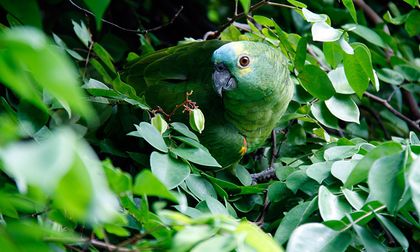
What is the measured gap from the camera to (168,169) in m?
0.98

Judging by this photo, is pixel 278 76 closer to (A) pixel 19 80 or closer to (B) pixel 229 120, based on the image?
(B) pixel 229 120

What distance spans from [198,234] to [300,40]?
84 cm

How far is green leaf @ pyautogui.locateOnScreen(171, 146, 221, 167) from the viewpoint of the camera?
1046 millimetres

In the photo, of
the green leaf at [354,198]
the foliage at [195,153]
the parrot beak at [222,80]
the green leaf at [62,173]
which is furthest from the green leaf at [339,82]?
the green leaf at [62,173]

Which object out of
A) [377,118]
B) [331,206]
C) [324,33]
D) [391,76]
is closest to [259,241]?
[331,206]

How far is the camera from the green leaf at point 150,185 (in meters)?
0.57

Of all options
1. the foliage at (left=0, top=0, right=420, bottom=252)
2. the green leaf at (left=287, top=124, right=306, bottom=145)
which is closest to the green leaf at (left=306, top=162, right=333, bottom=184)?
the foliage at (left=0, top=0, right=420, bottom=252)

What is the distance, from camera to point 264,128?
159 centimetres

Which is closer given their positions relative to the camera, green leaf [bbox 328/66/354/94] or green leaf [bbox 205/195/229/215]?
green leaf [bbox 205/195/229/215]

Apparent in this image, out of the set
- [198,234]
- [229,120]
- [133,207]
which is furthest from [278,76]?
[198,234]

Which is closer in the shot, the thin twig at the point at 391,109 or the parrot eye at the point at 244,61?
the parrot eye at the point at 244,61

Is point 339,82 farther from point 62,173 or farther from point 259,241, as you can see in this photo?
point 62,173

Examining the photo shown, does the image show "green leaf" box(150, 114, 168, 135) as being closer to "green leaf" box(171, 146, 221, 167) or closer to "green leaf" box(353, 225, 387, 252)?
"green leaf" box(171, 146, 221, 167)

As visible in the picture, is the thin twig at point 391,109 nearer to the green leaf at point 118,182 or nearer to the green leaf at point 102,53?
the green leaf at point 102,53
